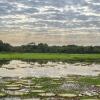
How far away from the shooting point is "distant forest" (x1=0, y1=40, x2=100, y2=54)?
76.8 m

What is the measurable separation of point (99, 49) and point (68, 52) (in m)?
6.95

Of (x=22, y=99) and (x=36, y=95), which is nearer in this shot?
(x=22, y=99)

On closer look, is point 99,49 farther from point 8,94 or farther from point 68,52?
point 8,94

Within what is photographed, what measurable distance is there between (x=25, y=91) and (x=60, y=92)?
1.63 m

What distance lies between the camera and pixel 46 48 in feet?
266

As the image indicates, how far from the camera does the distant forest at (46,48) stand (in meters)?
76.8

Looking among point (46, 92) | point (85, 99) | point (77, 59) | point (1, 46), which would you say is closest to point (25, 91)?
point (46, 92)

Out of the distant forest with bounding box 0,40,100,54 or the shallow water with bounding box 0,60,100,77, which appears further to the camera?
the distant forest with bounding box 0,40,100,54

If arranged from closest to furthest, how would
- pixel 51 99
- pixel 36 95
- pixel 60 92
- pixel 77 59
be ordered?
pixel 51 99, pixel 36 95, pixel 60 92, pixel 77 59

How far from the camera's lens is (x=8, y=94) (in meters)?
15.1

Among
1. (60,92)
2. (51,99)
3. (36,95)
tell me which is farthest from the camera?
(60,92)

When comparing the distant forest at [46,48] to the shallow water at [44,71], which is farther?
the distant forest at [46,48]

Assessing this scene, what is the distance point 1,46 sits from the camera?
249 feet

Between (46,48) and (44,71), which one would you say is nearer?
(44,71)
